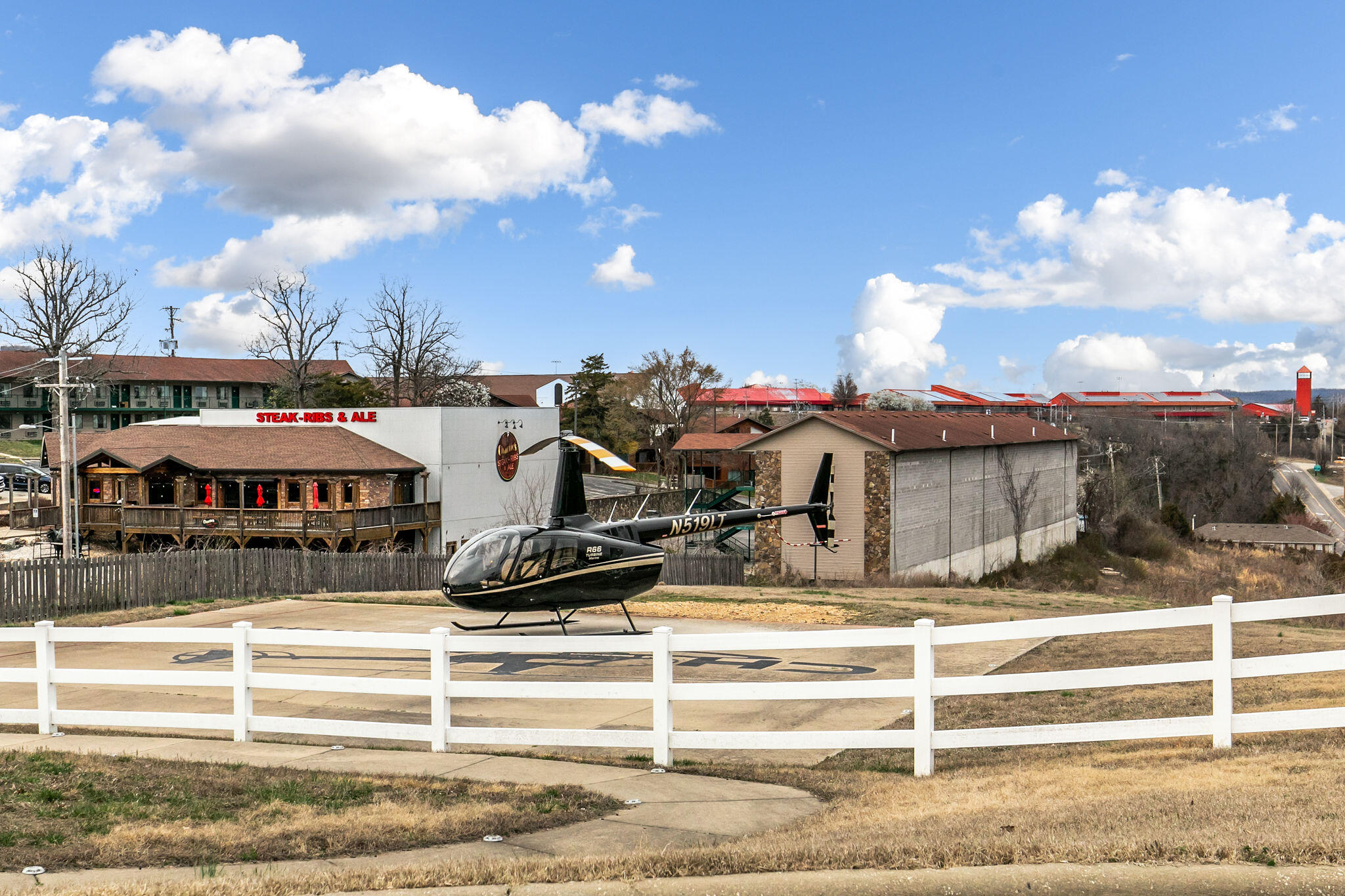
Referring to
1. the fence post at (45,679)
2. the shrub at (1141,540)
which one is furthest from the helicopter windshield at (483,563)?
the shrub at (1141,540)

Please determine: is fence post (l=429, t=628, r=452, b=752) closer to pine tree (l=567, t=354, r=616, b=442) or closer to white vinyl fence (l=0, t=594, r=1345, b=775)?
white vinyl fence (l=0, t=594, r=1345, b=775)

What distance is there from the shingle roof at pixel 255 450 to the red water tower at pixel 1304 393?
167684mm

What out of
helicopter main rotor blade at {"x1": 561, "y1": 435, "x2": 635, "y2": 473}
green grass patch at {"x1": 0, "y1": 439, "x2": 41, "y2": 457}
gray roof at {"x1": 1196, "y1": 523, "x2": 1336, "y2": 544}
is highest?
helicopter main rotor blade at {"x1": 561, "y1": 435, "x2": 635, "y2": 473}

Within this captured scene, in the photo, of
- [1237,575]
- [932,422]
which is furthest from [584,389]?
[1237,575]

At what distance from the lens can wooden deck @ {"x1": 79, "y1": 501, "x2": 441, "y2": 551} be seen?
5031 cm

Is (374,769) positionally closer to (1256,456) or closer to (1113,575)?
(1113,575)

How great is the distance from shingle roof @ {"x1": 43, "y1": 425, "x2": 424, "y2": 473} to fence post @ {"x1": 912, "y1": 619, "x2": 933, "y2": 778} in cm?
4605

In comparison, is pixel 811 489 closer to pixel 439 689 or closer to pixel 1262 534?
pixel 439 689

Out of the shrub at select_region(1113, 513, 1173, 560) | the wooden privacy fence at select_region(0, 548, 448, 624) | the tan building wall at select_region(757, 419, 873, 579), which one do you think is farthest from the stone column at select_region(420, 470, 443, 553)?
the shrub at select_region(1113, 513, 1173, 560)

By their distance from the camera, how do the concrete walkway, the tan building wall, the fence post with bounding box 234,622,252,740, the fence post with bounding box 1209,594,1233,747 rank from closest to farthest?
1. the concrete walkway
2. the fence post with bounding box 1209,594,1233,747
3. the fence post with bounding box 234,622,252,740
4. the tan building wall

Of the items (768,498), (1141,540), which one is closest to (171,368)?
(768,498)

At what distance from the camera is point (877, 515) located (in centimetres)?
4259

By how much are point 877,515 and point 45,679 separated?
3481cm

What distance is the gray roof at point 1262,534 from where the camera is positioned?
75.1 metres
